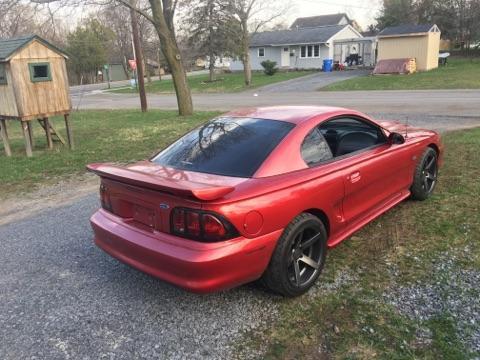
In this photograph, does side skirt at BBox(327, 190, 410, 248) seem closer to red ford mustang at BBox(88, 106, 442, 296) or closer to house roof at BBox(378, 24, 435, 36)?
red ford mustang at BBox(88, 106, 442, 296)

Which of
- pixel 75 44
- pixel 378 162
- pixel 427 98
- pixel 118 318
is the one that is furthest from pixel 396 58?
pixel 75 44

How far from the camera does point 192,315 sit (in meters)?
3.32

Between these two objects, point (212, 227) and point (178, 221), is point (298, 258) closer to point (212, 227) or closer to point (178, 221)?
A: point (212, 227)

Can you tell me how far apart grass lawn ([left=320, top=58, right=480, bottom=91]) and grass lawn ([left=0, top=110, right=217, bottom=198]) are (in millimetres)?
13006

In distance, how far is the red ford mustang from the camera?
117 inches

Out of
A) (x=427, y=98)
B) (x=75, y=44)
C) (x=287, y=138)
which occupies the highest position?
(x=75, y=44)

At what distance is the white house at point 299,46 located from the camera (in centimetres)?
4428

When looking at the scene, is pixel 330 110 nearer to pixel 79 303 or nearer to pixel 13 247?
pixel 79 303

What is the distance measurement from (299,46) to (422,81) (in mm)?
22428

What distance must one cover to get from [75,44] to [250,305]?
6082 cm

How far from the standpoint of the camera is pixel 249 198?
3041mm

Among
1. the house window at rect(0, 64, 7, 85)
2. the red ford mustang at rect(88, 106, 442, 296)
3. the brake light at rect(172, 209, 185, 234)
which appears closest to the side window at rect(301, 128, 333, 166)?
the red ford mustang at rect(88, 106, 442, 296)

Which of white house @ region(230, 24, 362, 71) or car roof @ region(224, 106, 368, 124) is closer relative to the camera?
car roof @ region(224, 106, 368, 124)

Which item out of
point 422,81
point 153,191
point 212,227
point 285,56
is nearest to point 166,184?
point 153,191
